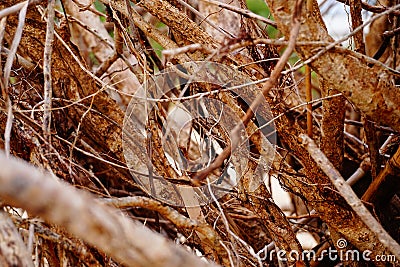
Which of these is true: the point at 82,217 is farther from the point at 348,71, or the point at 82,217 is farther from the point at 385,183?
the point at 385,183

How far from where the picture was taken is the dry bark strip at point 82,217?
1.01ft

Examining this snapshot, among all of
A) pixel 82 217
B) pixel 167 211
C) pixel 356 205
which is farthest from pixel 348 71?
pixel 82 217

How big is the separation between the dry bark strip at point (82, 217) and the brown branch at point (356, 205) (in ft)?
0.92

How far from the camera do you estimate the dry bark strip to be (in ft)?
1.01

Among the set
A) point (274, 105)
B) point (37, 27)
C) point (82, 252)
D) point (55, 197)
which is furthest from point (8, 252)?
point (37, 27)

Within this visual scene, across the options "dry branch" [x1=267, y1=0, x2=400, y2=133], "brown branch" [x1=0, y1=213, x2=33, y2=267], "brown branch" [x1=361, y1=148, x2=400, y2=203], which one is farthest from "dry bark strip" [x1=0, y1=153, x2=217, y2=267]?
"brown branch" [x1=361, y1=148, x2=400, y2=203]

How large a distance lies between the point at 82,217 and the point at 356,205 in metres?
0.37

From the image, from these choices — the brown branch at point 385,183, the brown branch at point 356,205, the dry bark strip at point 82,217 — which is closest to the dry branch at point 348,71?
the brown branch at point 356,205

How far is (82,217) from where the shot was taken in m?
0.33

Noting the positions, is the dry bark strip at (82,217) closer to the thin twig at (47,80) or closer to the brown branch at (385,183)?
the thin twig at (47,80)

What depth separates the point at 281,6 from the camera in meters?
0.57

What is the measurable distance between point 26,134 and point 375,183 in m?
0.59

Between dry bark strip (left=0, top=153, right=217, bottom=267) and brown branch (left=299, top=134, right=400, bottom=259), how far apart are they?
28 cm

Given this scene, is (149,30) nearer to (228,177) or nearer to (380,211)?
(228,177)
